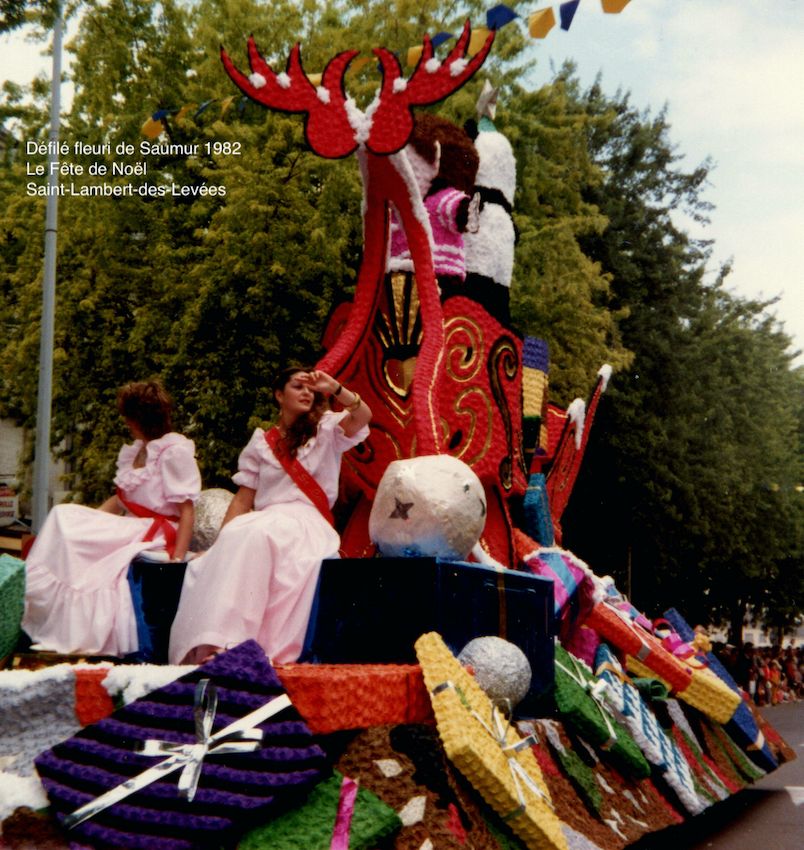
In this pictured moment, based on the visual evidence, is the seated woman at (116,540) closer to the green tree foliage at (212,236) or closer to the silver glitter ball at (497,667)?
the silver glitter ball at (497,667)

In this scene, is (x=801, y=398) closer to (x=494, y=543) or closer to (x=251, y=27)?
(x=251, y=27)

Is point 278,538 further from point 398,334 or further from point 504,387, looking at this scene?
point 504,387

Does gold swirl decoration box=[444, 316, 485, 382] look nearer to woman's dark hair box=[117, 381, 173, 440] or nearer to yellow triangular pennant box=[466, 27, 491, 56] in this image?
yellow triangular pennant box=[466, 27, 491, 56]

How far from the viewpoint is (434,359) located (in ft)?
18.3

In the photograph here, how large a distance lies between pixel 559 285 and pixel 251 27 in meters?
4.72

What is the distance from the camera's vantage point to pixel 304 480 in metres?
4.82

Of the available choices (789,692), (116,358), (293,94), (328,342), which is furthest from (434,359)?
(789,692)

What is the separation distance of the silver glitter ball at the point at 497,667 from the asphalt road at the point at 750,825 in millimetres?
3041

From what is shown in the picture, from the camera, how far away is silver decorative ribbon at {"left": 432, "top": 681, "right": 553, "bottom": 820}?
142 inches

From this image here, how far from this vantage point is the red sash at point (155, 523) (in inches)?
195

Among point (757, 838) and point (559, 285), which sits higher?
point (559, 285)

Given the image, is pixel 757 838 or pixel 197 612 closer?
pixel 197 612

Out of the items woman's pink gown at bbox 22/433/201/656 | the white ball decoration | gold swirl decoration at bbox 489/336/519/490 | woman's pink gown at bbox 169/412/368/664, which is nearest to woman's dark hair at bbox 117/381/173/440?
woman's pink gown at bbox 22/433/201/656

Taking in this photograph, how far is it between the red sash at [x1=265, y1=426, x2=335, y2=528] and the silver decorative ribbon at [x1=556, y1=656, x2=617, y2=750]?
4.95 ft
